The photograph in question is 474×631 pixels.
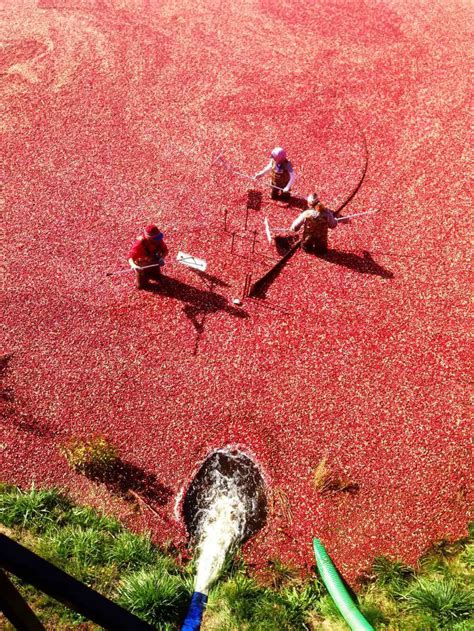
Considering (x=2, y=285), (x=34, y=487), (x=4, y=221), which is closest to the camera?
(x=34, y=487)

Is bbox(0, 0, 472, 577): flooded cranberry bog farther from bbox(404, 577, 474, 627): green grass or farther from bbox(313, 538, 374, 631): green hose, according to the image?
bbox(404, 577, 474, 627): green grass

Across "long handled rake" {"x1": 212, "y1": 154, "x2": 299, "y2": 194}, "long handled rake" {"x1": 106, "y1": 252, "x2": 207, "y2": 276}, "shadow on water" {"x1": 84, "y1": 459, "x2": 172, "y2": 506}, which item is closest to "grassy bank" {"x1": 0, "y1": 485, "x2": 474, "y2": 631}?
"shadow on water" {"x1": 84, "y1": 459, "x2": 172, "y2": 506}

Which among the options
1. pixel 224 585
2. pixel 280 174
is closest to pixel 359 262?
pixel 280 174

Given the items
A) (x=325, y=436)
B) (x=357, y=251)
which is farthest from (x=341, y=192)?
(x=325, y=436)

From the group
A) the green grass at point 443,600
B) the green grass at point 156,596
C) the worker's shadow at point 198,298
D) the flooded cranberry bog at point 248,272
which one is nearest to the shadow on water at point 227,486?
the flooded cranberry bog at point 248,272

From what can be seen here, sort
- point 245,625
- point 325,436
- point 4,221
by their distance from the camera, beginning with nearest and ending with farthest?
point 245,625, point 325,436, point 4,221

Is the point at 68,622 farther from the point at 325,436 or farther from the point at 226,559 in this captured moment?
the point at 325,436

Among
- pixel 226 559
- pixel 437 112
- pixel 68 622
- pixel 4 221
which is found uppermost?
pixel 437 112

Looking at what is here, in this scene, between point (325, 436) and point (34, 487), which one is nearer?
point (34, 487)
